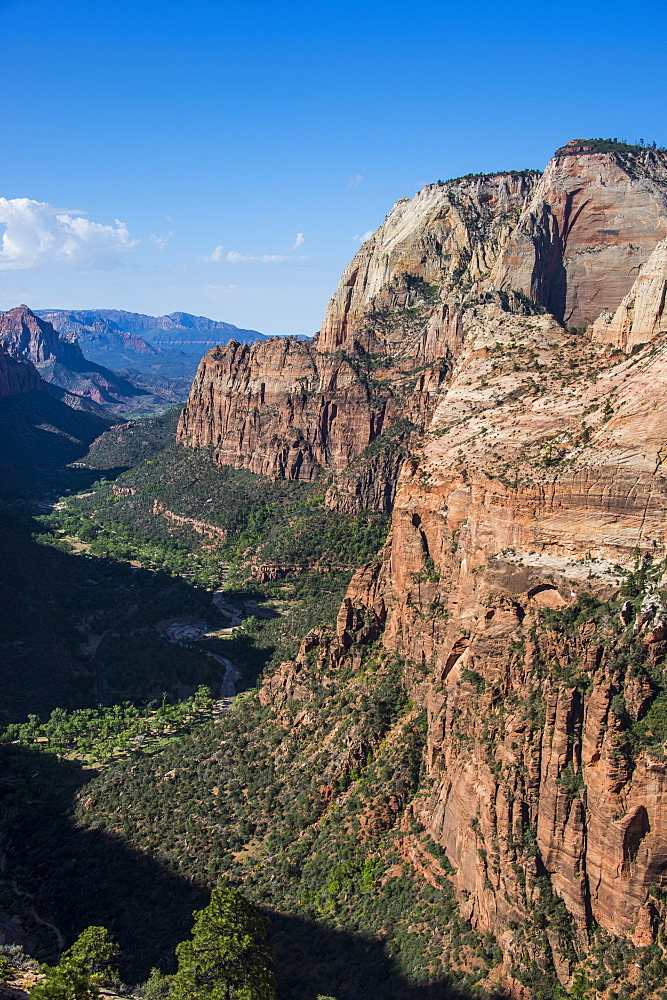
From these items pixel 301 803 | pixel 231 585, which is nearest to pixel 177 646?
pixel 231 585

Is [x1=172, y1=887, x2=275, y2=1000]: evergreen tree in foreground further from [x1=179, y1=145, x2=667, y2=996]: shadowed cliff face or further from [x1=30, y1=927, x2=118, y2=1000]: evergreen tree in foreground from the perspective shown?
[x1=179, y1=145, x2=667, y2=996]: shadowed cliff face

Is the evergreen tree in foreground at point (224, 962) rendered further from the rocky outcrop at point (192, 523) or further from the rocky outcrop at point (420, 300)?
the rocky outcrop at point (192, 523)

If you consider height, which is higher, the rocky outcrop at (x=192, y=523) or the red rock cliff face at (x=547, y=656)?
the red rock cliff face at (x=547, y=656)

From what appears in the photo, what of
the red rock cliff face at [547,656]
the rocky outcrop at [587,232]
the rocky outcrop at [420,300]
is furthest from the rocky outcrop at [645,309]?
the rocky outcrop at [420,300]

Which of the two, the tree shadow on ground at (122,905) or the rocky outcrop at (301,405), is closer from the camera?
the tree shadow on ground at (122,905)

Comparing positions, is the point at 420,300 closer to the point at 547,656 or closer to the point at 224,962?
the point at 547,656

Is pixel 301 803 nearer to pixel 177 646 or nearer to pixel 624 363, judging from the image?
pixel 624 363
